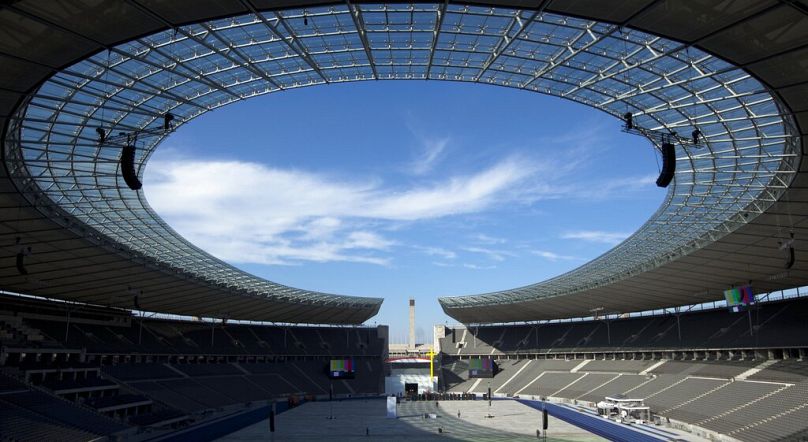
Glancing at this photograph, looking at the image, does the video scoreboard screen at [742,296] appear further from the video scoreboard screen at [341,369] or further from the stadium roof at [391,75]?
the video scoreboard screen at [341,369]

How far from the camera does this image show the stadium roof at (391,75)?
1748 centimetres

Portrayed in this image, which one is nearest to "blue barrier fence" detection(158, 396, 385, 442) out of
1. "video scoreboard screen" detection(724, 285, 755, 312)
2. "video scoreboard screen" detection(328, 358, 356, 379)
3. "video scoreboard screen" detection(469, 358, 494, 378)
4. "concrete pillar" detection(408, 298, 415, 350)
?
"video scoreboard screen" detection(328, 358, 356, 379)

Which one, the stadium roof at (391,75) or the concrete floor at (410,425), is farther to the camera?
the concrete floor at (410,425)

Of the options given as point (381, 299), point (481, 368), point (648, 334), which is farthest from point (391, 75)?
point (481, 368)

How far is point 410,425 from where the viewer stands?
5369 cm

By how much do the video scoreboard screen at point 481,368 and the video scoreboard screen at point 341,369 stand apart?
1956 cm

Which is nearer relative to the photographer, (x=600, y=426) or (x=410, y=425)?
(x=600, y=426)

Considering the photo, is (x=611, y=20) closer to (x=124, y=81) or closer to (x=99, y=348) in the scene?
(x=124, y=81)

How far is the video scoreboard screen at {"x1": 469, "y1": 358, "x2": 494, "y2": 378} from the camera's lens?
95.1m

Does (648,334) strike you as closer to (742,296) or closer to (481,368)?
(481,368)

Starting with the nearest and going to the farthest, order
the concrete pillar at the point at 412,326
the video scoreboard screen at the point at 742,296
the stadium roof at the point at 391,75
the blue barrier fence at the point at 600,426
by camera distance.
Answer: the stadium roof at the point at 391,75 < the video scoreboard screen at the point at 742,296 < the blue barrier fence at the point at 600,426 < the concrete pillar at the point at 412,326

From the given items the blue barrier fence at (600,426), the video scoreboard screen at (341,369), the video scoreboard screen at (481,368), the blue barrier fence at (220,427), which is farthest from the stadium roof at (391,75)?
the video scoreboard screen at (481,368)

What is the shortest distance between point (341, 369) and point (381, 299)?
12.6 m

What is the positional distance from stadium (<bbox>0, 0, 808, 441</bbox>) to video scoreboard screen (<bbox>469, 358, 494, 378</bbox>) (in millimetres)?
494
